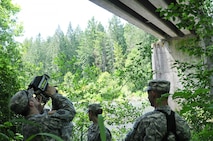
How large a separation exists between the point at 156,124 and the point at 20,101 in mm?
1074

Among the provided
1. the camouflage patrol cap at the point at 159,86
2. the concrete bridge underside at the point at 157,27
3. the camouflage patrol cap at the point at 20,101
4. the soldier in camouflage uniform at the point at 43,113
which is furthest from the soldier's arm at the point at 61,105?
the concrete bridge underside at the point at 157,27

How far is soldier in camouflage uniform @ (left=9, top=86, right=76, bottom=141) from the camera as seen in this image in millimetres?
2098

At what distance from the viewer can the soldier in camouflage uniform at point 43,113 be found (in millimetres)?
2098

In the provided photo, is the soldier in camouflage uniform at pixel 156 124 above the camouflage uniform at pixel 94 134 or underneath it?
above

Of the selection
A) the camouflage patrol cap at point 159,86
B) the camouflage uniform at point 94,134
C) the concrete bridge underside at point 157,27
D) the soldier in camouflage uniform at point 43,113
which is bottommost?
the camouflage uniform at point 94,134

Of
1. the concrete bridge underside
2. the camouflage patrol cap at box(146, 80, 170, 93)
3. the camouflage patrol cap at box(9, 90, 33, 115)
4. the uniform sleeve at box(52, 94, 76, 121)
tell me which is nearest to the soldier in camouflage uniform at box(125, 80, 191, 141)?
the camouflage patrol cap at box(146, 80, 170, 93)

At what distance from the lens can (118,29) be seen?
222 ft

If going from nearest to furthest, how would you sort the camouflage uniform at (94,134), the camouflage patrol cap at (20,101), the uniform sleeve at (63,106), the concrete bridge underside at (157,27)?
the camouflage patrol cap at (20,101) < the uniform sleeve at (63,106) < the camouflage uniform at (94,134) < the concrete bridge underside at (157,27)

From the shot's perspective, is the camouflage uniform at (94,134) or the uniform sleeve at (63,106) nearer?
the uniform sleeve at (63,106)

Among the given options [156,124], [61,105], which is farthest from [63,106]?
[156,124]

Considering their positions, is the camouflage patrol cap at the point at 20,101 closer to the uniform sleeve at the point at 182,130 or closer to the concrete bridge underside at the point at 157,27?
the uniform sleeve at the point at 182,130

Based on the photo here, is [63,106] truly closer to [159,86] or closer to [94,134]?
[94,134]

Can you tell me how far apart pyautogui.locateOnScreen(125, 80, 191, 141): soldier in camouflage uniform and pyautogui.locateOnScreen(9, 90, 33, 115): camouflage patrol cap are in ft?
2.92

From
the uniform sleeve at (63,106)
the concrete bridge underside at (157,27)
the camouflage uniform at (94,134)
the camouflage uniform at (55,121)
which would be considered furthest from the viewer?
the concrete bridge underside at (157,27)
